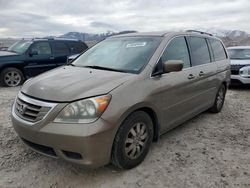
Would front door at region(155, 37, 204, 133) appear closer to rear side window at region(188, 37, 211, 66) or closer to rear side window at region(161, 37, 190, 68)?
rear side window at region(161, 37, 190, 68)

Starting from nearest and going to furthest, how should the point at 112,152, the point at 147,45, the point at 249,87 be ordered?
the point at 112,152, the point at 147,45, the point at 249,87

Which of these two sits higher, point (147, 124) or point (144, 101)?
point (144, 101)

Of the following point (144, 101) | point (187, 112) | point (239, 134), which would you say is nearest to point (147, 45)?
point (144, 101)

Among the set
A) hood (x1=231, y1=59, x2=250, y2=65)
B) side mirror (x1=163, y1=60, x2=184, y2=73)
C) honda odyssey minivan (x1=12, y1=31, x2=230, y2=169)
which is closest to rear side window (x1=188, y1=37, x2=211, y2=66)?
honda odyssey minivan (x1=12, y1=31, x2=230, y2=169)

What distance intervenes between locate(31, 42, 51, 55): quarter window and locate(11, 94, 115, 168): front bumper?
6.96 metres

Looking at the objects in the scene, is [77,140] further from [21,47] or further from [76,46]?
[76,46]

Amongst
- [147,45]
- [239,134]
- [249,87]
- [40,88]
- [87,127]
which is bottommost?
[249,87]

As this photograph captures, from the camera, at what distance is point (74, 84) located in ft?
10.0

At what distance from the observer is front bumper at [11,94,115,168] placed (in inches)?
106

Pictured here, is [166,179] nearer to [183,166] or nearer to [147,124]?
[183,166]

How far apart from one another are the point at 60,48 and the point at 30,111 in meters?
7.40

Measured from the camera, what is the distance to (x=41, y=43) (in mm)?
9562

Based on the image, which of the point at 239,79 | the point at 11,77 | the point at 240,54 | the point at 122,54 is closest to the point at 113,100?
the point at 122,54

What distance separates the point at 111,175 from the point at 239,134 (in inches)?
99.6
